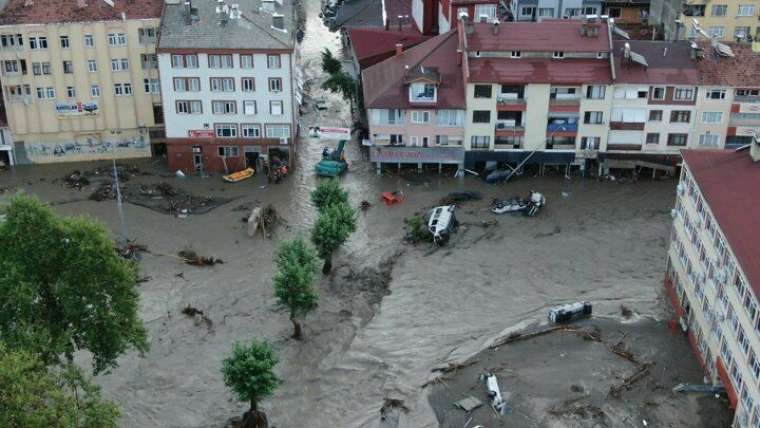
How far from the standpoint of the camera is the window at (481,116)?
282 ft

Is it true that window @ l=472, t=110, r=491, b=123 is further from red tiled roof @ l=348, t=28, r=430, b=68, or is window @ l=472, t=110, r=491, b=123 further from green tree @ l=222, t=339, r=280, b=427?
green tree @ l=222, t=339, r=280, b=427

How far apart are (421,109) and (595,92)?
1569 cm

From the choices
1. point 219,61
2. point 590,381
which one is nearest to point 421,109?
point 219,61

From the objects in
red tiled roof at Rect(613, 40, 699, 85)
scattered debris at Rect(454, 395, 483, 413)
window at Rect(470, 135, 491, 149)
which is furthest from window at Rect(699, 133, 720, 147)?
scattered debris at Rect(454, 395, 483, 413)

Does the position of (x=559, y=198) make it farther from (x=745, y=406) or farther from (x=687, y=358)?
(x=745, y=406)

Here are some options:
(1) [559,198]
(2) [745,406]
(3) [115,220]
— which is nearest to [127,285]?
(3) [115,220]

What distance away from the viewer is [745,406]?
5078 centimetres

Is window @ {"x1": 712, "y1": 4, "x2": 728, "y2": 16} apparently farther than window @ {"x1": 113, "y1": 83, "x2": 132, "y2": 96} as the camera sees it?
Yes

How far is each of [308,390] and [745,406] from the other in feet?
84.0

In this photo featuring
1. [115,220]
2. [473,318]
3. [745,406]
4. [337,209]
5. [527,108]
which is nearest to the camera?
[745,406]

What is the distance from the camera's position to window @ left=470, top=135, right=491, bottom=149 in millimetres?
87000

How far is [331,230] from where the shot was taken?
2739 inches

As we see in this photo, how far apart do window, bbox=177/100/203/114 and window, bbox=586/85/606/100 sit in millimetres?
35318

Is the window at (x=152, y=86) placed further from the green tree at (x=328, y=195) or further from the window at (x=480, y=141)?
the window at (x=480, y=141)
